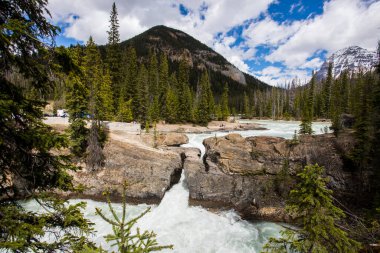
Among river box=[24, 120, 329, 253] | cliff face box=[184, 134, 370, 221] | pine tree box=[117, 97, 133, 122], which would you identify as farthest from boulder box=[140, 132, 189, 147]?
river box=[24, 120, 329, 253]

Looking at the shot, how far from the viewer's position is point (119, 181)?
59.0 ft

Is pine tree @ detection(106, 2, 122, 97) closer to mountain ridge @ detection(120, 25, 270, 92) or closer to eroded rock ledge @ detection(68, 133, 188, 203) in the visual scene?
eroded rock ledge @ detection(68, 133, 188, 203)

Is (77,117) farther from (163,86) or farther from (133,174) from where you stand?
(163,86)

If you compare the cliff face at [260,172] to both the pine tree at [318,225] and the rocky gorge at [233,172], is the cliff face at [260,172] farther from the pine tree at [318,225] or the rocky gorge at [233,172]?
the pine tree at [318,225]

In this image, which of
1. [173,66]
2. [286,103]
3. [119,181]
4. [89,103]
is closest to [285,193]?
[119,181]

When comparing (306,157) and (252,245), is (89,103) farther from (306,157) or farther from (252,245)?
(306,157)

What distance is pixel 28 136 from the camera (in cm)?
396

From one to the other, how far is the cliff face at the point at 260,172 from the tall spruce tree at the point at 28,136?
13208mm

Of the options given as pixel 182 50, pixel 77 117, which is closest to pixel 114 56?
pixel 77 117

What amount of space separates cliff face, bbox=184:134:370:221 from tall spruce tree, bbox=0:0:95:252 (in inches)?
520

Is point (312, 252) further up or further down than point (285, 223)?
further up

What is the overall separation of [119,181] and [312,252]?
1585cm

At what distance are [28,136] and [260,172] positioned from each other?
59.8 feet

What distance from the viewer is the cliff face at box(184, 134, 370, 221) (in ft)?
52.3
